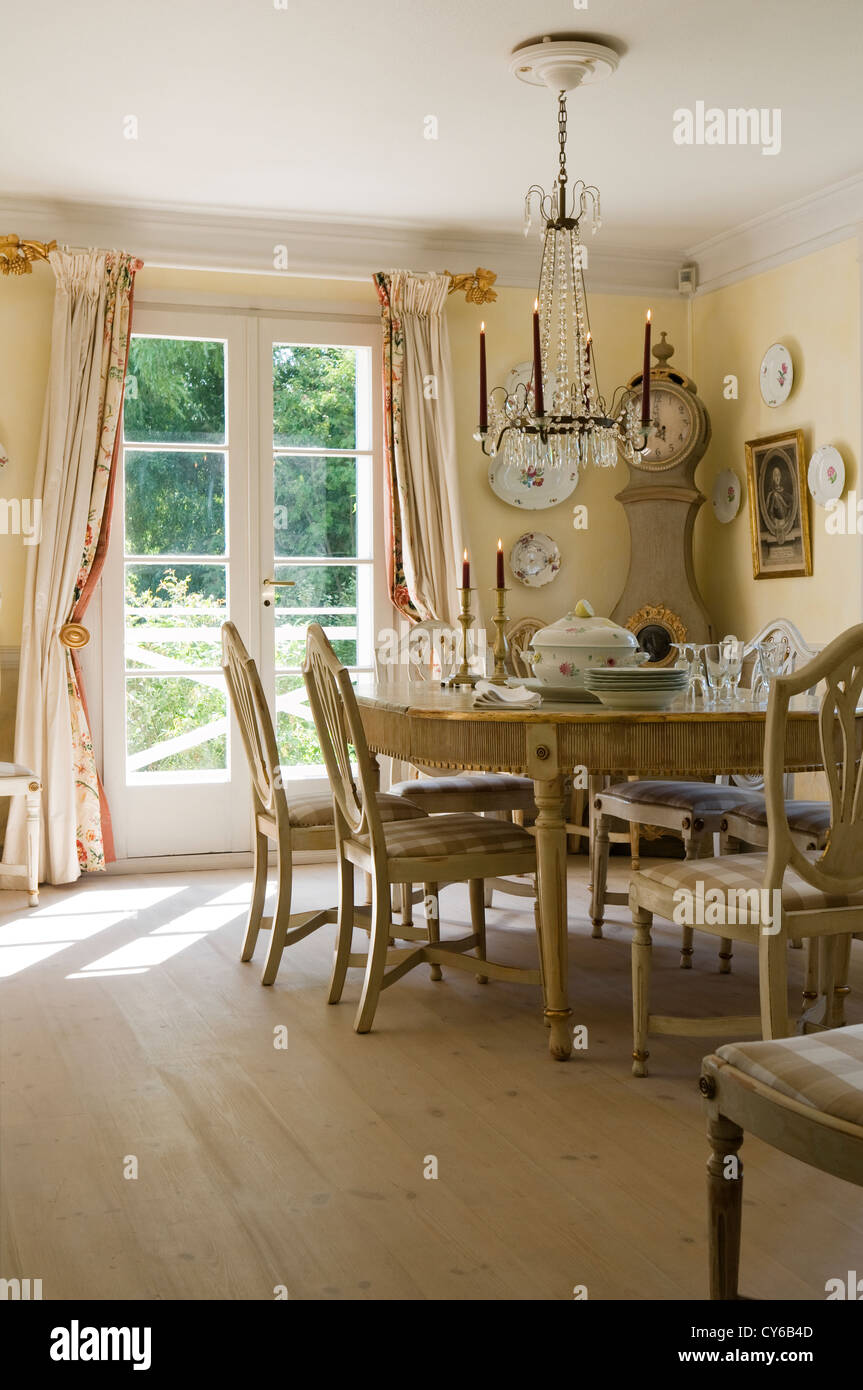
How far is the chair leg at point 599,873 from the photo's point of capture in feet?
→ 13.5

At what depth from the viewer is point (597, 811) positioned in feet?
13.3

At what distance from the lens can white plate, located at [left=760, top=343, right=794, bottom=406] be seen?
5398 mm

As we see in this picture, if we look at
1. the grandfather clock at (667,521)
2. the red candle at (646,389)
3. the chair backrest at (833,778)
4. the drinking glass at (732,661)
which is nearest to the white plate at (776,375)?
the grandfather clock at (667,521)

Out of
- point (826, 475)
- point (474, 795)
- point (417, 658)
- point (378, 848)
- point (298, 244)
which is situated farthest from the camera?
point (298, 244)

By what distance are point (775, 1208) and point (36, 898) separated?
3.24 meters

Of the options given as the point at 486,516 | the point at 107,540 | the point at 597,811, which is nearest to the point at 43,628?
the point at 107,540

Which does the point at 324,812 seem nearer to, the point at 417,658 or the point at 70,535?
the point at 417,658

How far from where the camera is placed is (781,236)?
5410 mm

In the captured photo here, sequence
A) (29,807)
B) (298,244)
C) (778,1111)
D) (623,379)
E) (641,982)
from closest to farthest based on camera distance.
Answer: (778,1111), (641,982), (29,807), (298,244), (623,379)

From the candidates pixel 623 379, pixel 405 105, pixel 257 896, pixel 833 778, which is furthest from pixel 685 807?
pixel 623 379

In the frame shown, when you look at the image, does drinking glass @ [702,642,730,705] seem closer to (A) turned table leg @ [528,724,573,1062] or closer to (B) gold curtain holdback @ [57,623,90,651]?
(A) turned table leg @ [528,724,573,1062]

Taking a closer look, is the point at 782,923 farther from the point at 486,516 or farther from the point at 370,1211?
the point at 486,516

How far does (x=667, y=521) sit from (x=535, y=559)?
0.61 meters

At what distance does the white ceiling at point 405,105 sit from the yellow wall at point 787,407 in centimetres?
38
